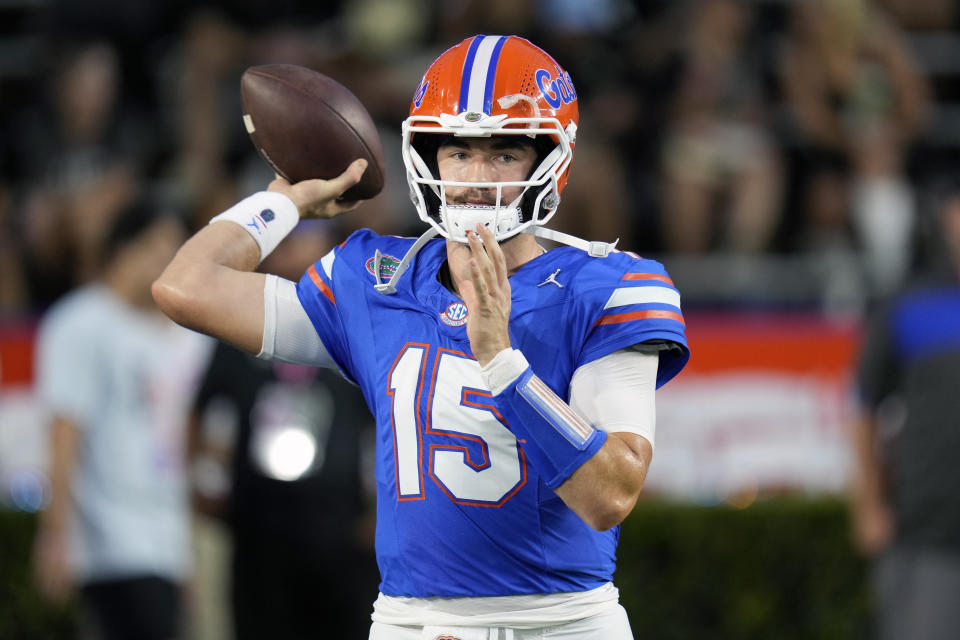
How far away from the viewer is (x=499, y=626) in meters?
2.62

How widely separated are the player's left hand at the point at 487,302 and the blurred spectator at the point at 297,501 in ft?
9.98

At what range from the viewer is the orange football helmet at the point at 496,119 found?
270 centimetres

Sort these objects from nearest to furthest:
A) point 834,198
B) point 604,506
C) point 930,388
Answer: point 604,506 → point 930,388 → point 834,198

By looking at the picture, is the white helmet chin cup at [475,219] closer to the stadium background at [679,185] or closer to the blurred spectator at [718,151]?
the stadium background at [679,185]

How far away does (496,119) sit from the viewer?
8.86 ft

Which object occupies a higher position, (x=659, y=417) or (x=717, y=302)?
(x=717, y=302)

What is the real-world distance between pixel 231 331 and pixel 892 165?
5817mm

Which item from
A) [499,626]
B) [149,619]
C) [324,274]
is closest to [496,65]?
[324,274]

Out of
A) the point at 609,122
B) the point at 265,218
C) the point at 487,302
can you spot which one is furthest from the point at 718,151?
the point at 487,302

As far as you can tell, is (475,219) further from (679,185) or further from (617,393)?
(679,185)

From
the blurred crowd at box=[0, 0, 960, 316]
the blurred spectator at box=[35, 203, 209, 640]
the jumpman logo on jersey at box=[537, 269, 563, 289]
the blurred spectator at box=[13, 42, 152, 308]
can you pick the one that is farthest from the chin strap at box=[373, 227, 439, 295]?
the blurred spectator at box=[13, 42, 152, 308]

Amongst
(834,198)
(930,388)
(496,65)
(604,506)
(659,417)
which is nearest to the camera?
(604,506)

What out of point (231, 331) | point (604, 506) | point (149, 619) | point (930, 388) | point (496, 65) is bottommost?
point (149, 619)

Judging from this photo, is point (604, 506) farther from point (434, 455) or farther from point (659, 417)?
point (659, 417)
